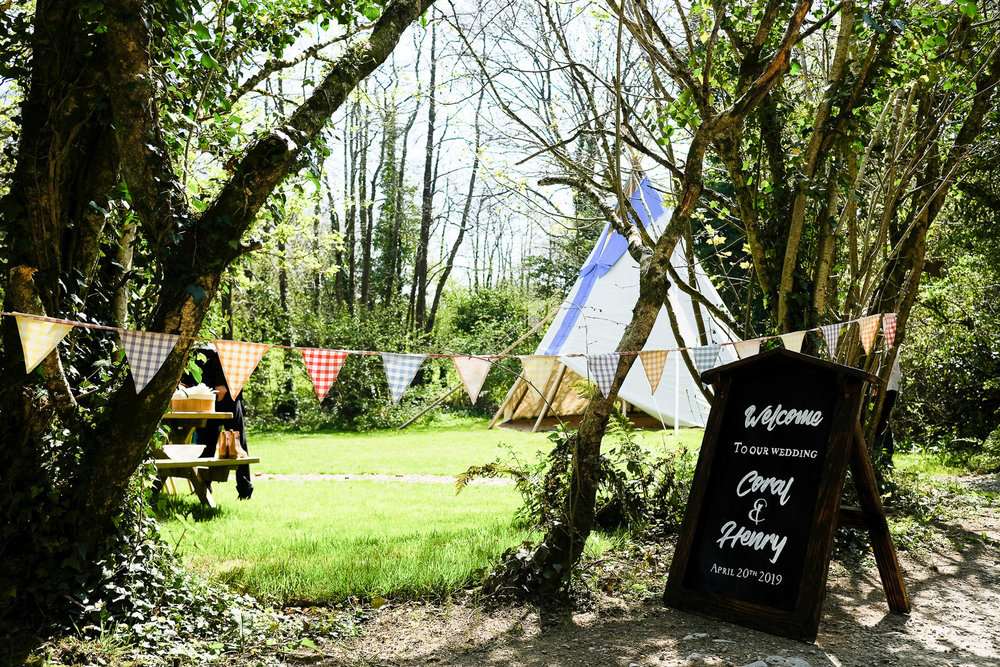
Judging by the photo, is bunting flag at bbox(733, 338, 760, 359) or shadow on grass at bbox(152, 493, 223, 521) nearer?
bunting flag at bbox(733, 338, 760, 359)

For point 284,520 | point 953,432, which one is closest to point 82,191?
point 284,520

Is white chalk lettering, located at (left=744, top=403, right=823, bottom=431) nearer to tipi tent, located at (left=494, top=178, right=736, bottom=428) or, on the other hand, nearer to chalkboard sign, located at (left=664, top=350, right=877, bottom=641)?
chalkboard sign, located at (left=664, top=350, right=877, bottom=641)

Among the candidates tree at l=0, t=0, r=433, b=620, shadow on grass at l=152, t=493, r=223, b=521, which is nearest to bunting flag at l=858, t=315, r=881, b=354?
tree at l=0, t=0, r=433, b=620

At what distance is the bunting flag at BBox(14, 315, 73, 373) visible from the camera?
305 centimetres

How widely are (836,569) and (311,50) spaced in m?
4.86

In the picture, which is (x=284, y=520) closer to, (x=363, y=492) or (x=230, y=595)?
(x=363, y=492)

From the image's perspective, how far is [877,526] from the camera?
3699 mm

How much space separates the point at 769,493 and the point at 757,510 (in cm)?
10

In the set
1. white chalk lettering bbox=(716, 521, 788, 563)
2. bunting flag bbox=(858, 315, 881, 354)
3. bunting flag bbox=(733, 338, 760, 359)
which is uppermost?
bunting flag bbox=(858, 315, 881, 354)

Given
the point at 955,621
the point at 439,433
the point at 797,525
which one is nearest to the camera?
the point at 797,525

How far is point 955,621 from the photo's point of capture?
12.2ft

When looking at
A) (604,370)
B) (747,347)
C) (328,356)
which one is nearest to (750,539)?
(604,370)

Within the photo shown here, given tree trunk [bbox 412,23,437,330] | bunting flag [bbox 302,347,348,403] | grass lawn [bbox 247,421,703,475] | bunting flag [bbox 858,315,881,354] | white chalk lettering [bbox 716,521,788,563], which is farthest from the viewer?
tree trunk [bbox 412,23,437,330]

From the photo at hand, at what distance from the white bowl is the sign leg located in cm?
519
